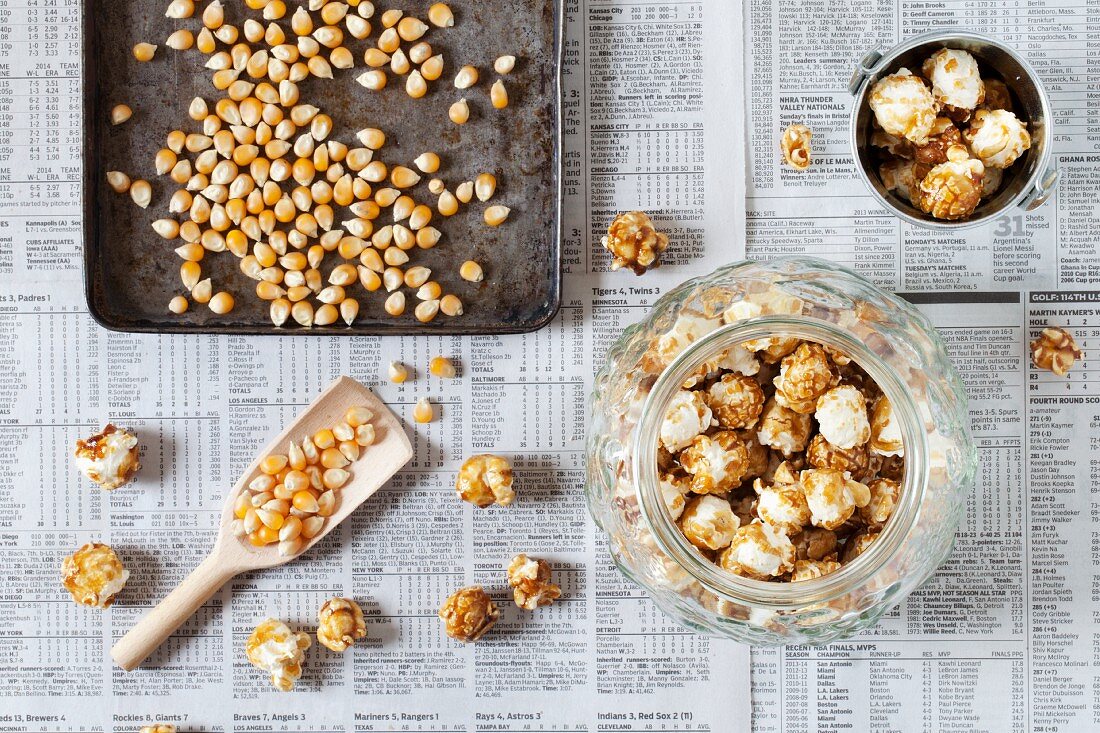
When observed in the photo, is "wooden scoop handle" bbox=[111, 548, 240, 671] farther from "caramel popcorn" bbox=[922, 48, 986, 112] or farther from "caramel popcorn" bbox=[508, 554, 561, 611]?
"caramel popcorn" bbox=[922, 48, 986, 112]

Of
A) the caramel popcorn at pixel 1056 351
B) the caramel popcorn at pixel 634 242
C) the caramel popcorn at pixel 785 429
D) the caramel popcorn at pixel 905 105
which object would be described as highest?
the caramel popcorn at pixel 905 105

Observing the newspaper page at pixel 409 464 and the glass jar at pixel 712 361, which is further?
the newspaper page at pixel 409 464

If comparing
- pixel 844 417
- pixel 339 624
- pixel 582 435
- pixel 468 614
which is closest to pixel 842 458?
pixel 844 417

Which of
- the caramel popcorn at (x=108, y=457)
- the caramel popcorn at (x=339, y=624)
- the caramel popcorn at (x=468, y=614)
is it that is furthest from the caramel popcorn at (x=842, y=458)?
the caramel popcorn at (x=108, y=457)

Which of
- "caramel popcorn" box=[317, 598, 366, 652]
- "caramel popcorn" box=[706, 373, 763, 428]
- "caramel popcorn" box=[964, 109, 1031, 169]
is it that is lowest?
"caramel popcorn" box=[317, 598, 366, 652]

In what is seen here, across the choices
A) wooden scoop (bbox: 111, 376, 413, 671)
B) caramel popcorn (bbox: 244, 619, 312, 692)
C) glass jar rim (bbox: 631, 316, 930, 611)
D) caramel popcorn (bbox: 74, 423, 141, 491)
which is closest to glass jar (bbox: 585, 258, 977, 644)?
glass jar rim (bbox: 631, 316, 930, 611)

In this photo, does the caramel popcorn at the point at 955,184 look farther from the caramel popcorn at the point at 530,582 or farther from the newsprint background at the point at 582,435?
the caramel popcorn at the point at 530,582

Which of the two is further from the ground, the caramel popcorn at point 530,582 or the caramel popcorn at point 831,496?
the caramel popcorn at point 831,496

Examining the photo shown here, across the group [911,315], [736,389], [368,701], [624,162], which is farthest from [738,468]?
[368,701]
